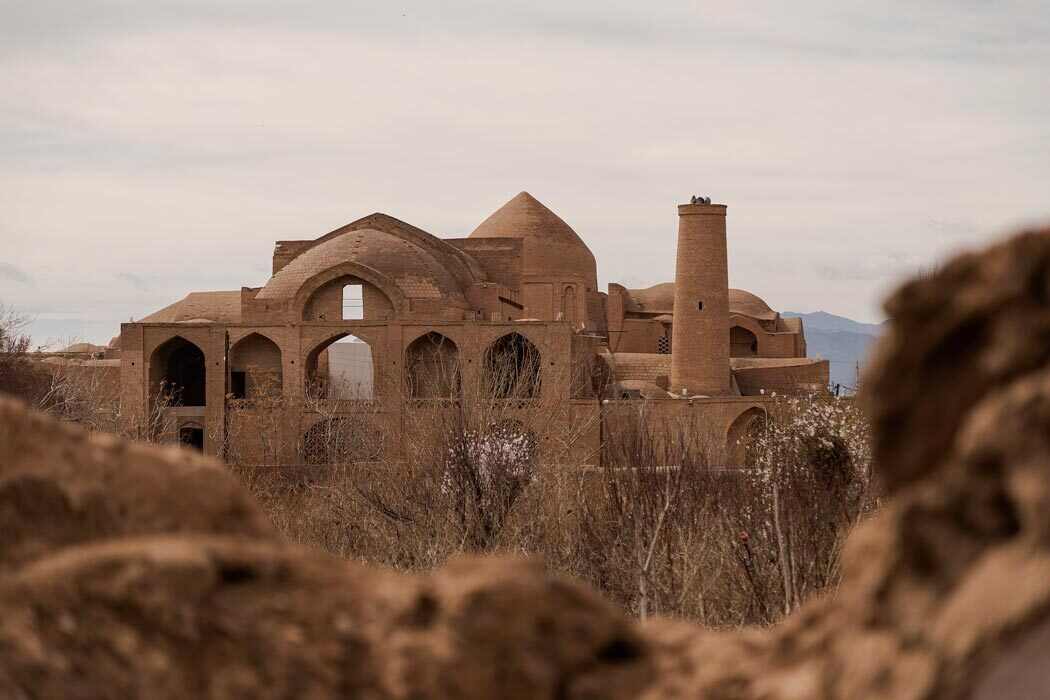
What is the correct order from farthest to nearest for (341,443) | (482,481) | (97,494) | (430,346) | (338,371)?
(338,371)
(430,346)
(341,443)
(482,481)
(97,494)

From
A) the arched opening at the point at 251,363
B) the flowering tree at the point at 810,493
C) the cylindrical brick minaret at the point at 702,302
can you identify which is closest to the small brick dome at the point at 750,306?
the cylindrical brick minaret at the point at 702,302

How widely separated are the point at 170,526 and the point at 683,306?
2772 cm

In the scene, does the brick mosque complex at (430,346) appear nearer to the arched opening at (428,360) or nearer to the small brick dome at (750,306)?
the arched opening at (428,360)

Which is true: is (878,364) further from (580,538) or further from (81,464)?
(580,538)

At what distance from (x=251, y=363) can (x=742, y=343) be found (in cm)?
1580

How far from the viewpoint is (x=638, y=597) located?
11.0m

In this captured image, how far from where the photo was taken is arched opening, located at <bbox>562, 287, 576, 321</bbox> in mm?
32656

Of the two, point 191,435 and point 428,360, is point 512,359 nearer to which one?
point 428,360

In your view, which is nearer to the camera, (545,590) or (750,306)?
(545,590)

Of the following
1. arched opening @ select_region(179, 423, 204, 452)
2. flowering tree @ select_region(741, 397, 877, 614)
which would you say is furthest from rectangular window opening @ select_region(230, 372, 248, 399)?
flowering tree @ select_region(741, 397, 877, 614)

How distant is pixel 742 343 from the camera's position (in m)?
37.8

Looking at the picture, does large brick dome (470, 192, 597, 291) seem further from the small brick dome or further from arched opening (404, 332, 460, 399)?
arched opening (404, 332, 460, 399)

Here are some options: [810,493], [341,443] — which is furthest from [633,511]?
[341,443]

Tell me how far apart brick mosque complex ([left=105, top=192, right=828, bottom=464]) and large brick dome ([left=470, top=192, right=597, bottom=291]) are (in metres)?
3.77
